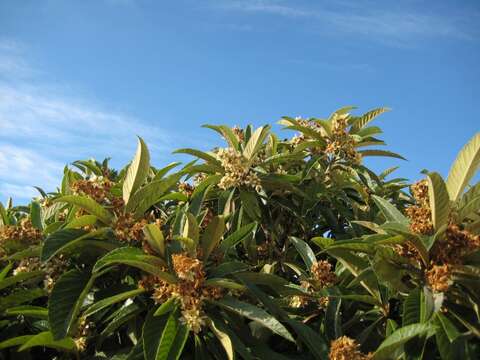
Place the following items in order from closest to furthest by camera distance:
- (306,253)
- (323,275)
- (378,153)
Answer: (323,275) < (306,253) < (378,153)

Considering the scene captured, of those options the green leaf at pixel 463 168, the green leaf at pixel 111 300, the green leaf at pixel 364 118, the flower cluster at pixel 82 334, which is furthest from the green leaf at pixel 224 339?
the green leaf at pixel 364 118

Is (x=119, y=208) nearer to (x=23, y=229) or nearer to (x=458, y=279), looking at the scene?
(x=23, y=229)

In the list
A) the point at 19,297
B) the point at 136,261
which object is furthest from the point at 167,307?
the point at 19,297

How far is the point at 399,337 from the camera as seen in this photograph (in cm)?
232

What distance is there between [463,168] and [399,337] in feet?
3.11

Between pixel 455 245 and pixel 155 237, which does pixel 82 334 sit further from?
pixel 455 245

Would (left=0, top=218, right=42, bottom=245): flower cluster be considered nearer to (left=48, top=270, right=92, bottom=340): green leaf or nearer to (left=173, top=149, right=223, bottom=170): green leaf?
(left=48, top=270, right=92, bottom=340): green leaf

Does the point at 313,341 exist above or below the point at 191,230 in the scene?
below

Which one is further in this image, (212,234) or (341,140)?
(341,140)

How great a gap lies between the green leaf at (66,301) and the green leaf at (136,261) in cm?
22

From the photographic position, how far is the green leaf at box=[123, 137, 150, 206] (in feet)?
9.81

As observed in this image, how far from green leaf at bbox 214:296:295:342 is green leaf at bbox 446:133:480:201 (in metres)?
1.13

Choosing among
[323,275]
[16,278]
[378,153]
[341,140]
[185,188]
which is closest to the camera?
[16,278]

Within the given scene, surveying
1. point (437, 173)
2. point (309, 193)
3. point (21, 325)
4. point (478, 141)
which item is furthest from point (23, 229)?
point (478, 141)
